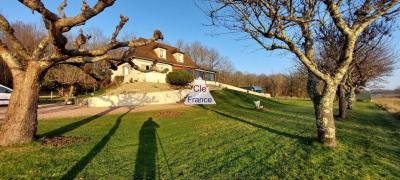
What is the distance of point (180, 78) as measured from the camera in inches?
1191

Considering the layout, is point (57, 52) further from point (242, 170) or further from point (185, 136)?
point (242, 170)

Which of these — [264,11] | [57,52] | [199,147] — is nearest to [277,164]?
[199,147]

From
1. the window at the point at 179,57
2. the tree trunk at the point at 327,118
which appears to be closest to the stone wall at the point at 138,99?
the window at the point at 179,57

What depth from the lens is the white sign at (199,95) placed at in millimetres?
13128

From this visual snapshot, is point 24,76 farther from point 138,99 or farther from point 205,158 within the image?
point 138,99

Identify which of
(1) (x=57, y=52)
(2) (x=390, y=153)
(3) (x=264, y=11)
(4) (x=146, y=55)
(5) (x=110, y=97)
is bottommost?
(2) (x=390, y=153)

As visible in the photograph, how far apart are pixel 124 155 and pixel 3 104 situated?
61.3 feet

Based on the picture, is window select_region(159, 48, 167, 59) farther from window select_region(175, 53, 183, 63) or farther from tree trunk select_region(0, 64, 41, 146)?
tree trunk select_region(0, 64, 41, 146)

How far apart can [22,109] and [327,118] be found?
8815 millimetres

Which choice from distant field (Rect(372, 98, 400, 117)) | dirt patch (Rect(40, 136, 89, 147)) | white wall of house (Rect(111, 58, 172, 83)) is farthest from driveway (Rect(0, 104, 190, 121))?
distant field (Rect(372, 98, 400, 117))

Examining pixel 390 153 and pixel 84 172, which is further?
pixel 390 153

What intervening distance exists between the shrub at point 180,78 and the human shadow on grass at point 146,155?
2103 cm

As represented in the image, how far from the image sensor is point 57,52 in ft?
22.0

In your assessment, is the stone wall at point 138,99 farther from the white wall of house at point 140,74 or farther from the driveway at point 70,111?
the white wall of house at point 140,74
